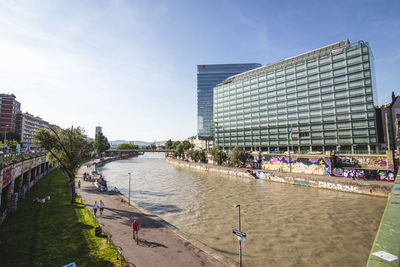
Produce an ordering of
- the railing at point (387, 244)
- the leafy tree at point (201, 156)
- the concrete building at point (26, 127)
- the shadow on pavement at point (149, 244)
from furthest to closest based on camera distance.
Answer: the concrete building at point (26, 127)
the leafy tree at point (201, 156)
the shadow on pavement at point (149, 244)
the railing at point (387, 244)

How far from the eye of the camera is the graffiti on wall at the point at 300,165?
5262 centimetres

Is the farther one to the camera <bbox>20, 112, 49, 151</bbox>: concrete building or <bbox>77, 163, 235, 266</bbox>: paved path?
<bbox>20, 112, 49, 151</bbox>: concrete building

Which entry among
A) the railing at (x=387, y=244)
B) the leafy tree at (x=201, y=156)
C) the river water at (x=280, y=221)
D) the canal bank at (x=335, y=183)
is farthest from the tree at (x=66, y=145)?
the leafy tree at (x=201, y=156)

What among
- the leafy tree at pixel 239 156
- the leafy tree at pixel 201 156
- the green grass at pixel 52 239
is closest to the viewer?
the green grass at pixel 52 239

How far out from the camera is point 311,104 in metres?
80.8

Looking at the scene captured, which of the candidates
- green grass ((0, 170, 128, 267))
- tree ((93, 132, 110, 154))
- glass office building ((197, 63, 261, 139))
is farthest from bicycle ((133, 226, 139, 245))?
glass office building ((197, 63, 261, 139))

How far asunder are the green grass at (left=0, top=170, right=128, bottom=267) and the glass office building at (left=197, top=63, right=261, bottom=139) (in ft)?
500

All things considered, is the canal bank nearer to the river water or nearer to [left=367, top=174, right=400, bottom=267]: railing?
the river water

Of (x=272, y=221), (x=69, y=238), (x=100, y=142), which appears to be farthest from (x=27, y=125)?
(x=272, y=221)

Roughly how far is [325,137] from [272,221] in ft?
212

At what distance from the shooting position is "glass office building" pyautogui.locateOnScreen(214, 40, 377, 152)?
229 feet

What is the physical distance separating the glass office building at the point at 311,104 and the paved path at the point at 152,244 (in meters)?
52.4

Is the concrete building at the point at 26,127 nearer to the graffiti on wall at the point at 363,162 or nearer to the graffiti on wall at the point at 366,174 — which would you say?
the graffiti on wall at the point at 366,174

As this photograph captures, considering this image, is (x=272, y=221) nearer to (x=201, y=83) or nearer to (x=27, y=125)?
(x=201, y=83)
